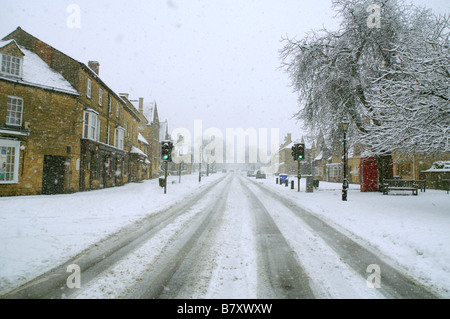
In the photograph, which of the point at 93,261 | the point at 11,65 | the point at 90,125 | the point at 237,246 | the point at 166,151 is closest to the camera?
the point at 93,261

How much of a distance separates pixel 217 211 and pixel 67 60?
15966 millimetres

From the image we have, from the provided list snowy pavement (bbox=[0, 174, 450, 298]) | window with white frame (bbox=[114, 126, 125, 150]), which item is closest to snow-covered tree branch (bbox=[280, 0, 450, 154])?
snowy pavement (bbox=[0, 174, 450, 298])

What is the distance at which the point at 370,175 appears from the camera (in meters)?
19.2

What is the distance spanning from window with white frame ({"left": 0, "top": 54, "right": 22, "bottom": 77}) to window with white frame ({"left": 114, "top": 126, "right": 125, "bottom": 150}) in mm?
10064

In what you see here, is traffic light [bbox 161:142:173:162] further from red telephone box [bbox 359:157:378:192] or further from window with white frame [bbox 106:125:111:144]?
red telephone box [bbox 359:157:378:192]

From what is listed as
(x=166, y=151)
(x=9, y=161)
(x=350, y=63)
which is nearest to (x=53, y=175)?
(x=9, y=161)

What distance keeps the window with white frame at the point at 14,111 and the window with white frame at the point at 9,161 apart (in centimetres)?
124

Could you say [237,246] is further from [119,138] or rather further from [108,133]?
[119,138]

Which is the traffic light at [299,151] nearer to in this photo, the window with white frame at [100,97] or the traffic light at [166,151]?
the traffic light at [166,151]

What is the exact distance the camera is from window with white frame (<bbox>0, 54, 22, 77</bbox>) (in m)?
14.2

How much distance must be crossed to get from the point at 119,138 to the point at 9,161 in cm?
1124

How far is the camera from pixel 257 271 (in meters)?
4.11

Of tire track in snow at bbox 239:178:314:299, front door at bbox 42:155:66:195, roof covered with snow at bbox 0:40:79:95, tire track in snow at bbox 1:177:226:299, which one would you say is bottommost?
tire track in snow at bbox 1:177:226:299

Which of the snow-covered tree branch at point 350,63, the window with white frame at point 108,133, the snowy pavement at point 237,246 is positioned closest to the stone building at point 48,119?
the window with white frame at point 108,133
